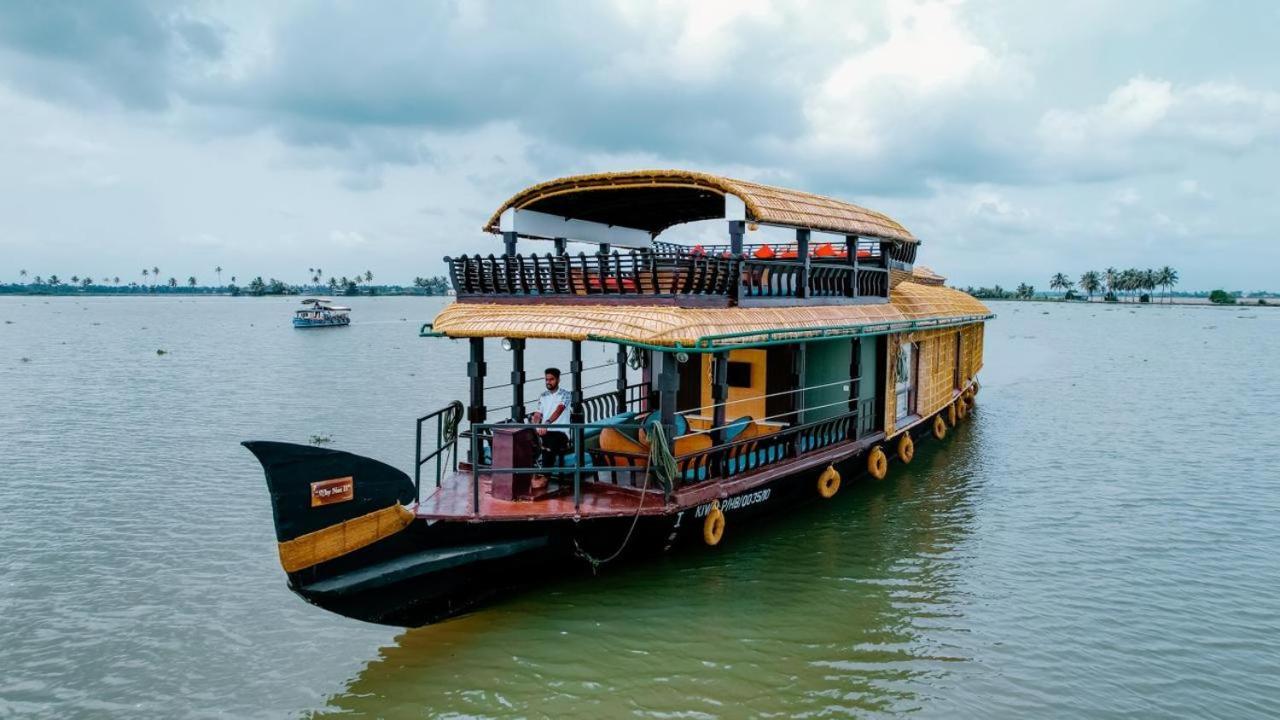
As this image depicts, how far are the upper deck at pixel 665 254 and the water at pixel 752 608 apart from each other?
11.0 ft

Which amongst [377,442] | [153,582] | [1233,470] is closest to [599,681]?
[153,582]

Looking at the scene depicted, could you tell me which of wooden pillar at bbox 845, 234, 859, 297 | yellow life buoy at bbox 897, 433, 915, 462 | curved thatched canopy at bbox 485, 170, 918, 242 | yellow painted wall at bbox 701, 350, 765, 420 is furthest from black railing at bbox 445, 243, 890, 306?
yellow life buoy at bbox 897, 433, 915, 462

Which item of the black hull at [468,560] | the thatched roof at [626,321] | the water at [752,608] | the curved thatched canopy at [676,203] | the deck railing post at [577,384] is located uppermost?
the curved thatched canopy at [676,203]

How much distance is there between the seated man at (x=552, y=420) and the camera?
8.94 meters

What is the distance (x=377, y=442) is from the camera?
18328 mm

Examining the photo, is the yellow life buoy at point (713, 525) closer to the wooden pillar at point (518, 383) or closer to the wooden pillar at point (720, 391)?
the wooden pillar at point (720, 391)

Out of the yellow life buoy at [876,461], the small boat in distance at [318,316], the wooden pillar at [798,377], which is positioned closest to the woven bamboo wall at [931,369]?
the yellow life buoy at [876,461]

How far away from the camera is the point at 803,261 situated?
35.1ft

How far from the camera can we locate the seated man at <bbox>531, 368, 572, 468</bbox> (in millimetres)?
8938

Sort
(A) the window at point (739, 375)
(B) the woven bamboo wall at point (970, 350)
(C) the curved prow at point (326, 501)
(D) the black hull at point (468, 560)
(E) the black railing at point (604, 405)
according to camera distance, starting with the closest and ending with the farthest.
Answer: (C) the curved prow at point (326, 501) → (D) the black hull at point (468, 560) → (E) the black railing at point (604, 405) → (A) the window at point (739, 375) → (B) the woven bamboo wall at point (970, 350)

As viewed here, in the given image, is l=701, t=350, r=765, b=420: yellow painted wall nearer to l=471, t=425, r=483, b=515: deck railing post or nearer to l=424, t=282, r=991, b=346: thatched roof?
A: l=424, t=282, r=991, b=346: thatched roof

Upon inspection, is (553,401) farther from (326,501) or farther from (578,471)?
(326,501)

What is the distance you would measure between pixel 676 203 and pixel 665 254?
3127 mm

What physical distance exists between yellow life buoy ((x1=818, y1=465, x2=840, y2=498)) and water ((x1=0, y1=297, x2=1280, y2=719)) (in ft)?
1.90
